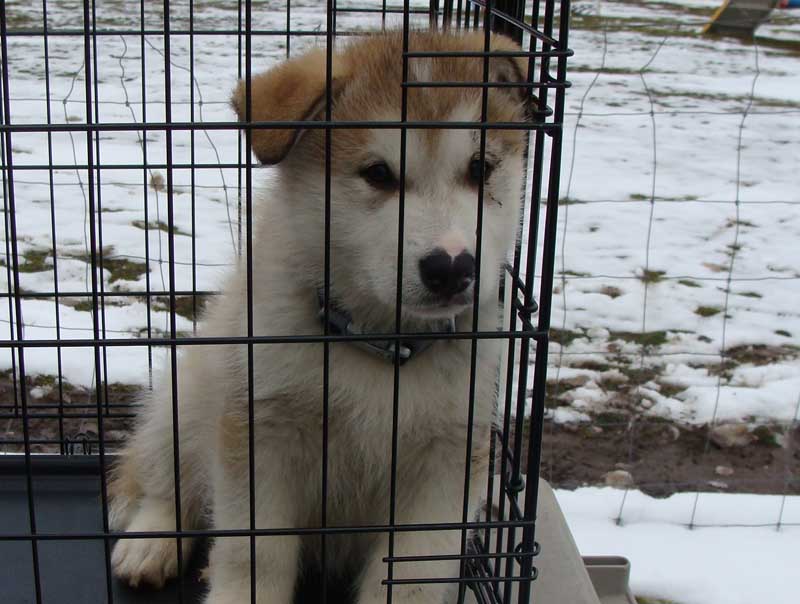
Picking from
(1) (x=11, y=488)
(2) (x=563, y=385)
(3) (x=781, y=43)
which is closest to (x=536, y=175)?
(1) (x=11, y=488)

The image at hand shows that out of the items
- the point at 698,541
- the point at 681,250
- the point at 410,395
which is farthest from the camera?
the point at 681,250

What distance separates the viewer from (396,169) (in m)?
1.87

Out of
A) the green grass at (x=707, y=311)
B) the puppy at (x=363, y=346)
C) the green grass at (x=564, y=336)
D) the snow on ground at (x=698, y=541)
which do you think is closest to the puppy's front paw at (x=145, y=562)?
the puppy at (x=363, y=346)

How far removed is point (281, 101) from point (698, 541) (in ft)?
7.00

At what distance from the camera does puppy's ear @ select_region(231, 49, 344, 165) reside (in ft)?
5.59

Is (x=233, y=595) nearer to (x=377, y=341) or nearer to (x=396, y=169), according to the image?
(x=377, y=341)

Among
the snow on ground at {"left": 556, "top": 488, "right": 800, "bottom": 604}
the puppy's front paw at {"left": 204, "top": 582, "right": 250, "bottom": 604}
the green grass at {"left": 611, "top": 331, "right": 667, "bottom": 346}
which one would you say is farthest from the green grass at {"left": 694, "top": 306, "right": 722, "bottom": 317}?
the puppy's front paw at {"left": 204, "top": 582, "right": 250, "bottom": 604}

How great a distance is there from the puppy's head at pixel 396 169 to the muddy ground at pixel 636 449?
1603 mm

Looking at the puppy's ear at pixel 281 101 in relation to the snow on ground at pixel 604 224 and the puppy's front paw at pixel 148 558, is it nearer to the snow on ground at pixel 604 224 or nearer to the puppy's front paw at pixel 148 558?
the snow on ground at pixel 604 224

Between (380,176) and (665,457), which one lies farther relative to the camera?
(665,457)

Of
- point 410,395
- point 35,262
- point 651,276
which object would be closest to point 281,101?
point 410,395

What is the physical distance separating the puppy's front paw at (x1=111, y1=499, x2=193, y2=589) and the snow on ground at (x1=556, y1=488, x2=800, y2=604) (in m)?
1.37

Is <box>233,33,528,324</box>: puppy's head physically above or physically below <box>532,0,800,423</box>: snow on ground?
above

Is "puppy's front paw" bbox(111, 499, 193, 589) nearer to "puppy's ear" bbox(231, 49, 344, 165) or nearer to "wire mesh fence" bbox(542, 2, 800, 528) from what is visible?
"puppy's ear" bbox(231, 49, 344, 165)
